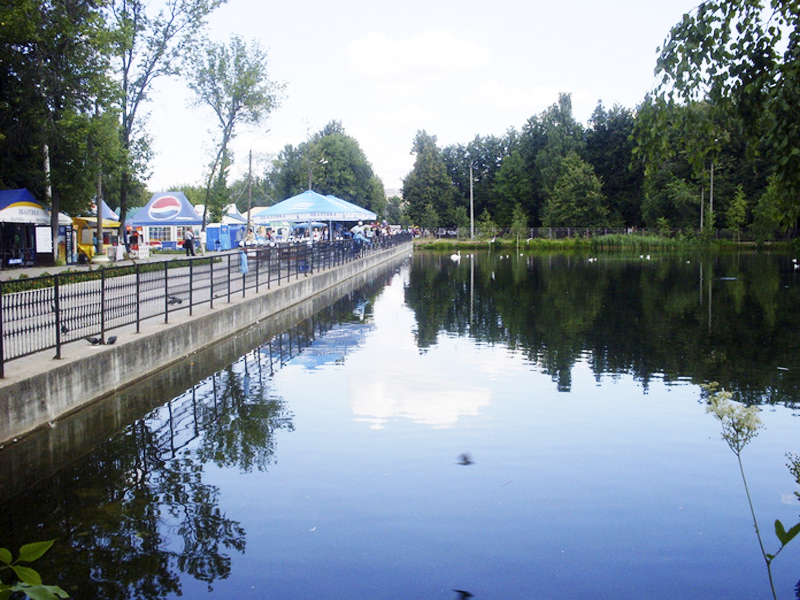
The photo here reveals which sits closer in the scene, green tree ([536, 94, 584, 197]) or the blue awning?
the blue awning

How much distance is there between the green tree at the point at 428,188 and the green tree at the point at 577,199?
765 inches

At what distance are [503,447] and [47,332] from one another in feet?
20.4

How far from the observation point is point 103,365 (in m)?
11.0

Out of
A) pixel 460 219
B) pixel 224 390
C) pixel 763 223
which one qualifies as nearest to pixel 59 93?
pixel 224 390

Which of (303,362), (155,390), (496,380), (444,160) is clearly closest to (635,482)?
(496,380)

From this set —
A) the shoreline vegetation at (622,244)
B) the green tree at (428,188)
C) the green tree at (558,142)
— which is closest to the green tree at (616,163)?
the green tree at (558,142)

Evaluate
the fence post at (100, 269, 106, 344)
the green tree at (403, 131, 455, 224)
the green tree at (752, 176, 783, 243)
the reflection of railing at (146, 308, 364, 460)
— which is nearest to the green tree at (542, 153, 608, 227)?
the green tree at (752, 176, 783, 243)

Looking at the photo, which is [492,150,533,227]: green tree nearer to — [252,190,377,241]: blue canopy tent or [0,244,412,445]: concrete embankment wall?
[252,190,377,241]: blue canopy tent

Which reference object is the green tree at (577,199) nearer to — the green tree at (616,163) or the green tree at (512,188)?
the green tree at (616,163)

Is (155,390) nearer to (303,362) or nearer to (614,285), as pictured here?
(303,362)

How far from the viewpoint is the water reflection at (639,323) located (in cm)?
1414

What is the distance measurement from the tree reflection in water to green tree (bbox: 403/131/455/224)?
100m

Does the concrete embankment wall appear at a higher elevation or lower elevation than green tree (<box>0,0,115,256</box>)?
lower

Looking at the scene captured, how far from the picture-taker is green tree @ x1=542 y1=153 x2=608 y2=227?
3627 inches
